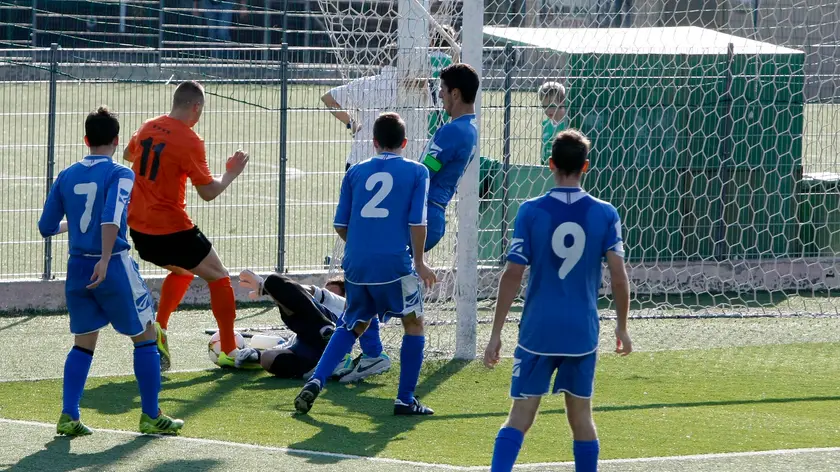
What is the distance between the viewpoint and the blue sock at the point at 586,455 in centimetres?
512

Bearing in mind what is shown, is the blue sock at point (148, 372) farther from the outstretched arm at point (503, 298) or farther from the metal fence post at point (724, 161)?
the metal fence post at point (724, 161)

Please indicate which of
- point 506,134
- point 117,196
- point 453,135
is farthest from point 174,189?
point 506,134

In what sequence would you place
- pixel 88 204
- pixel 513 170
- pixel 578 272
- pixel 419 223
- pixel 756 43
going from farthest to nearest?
pixel 756 43 → pixel 513 170 → pixel 419 223 → pixel 88 204 → pixel 578 272

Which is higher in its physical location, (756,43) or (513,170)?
(756,43)

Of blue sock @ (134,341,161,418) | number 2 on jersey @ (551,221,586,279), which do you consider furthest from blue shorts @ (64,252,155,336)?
number 2 on jersey @ (551,221,586,279)

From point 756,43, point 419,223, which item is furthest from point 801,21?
point 419,223

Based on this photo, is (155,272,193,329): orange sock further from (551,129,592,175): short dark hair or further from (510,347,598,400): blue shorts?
(551,129,592,175): short dark hair

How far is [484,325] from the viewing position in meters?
10.0

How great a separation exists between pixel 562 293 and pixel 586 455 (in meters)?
0.72

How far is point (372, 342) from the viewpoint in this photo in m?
8.09

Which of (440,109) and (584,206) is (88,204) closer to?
(584,206)

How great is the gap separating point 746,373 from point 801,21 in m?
7.47

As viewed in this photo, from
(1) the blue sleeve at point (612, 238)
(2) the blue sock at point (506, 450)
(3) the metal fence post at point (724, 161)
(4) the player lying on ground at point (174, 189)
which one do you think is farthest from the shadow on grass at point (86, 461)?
(3) the metal fence post at point (724, 161)

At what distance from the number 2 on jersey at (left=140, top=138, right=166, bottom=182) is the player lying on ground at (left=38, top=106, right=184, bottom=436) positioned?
3.64ft
